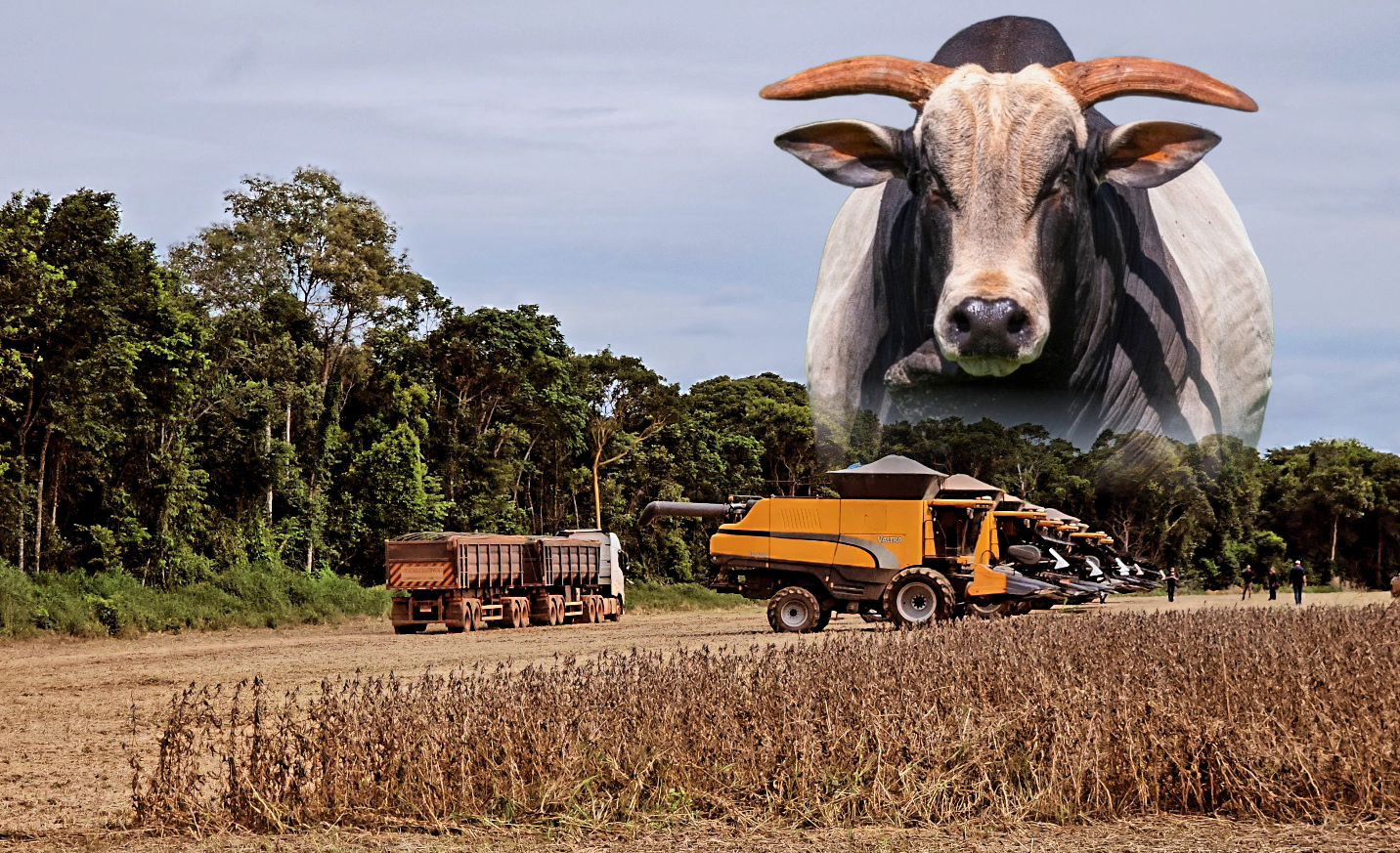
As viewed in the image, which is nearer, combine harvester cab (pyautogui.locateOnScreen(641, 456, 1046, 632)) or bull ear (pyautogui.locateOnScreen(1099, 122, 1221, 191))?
bull ear (pyautogui.locateOnScreen(1099, 122, 1221, 191))

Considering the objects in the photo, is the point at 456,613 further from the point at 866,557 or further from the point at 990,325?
the point at 990,325

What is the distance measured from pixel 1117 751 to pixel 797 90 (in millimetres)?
6740

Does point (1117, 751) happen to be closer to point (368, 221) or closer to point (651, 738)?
point (651, 738)

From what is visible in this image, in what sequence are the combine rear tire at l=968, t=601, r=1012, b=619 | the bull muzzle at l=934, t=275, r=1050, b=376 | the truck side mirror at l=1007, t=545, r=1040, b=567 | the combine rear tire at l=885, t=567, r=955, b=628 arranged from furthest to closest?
the combine rear tire at l=968, t=601, r=1012, b=619 → the truck side mirror at l=1007, t=545, r=1040, b=567 → the combine rear tire at l=885, t=567, r=955, b=628 → the bull muzzle at l=934, t=275, r=1050, b=376

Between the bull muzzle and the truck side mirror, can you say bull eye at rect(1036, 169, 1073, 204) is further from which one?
the truck side mirror

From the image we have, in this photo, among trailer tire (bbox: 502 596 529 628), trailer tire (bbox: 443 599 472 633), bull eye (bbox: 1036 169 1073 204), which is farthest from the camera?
trailer tire (bbox: 502 596 529 628)

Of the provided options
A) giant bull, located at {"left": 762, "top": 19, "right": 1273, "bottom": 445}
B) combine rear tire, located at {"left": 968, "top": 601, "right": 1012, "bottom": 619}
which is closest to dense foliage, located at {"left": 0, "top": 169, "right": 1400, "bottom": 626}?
giant bull, located at {"left": 762, "top": 19, "right": 1273, "bottom": 445}

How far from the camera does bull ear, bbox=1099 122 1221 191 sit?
2252 millimetres

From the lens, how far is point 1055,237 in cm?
220

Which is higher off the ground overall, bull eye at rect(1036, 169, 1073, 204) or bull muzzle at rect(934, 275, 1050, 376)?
bull eye at rect(1036, 169, 1073, 204)

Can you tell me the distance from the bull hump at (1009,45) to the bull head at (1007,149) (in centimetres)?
2

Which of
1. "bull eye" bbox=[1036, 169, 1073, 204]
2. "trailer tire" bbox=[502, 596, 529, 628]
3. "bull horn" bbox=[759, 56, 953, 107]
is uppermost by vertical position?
"bull horn" bbox=[759, 56, 953, 107]

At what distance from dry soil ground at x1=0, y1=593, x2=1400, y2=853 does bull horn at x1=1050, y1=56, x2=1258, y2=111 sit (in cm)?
562

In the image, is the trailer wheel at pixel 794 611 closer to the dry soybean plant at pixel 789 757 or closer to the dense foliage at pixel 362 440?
the dense foliage at pixel 362 440
